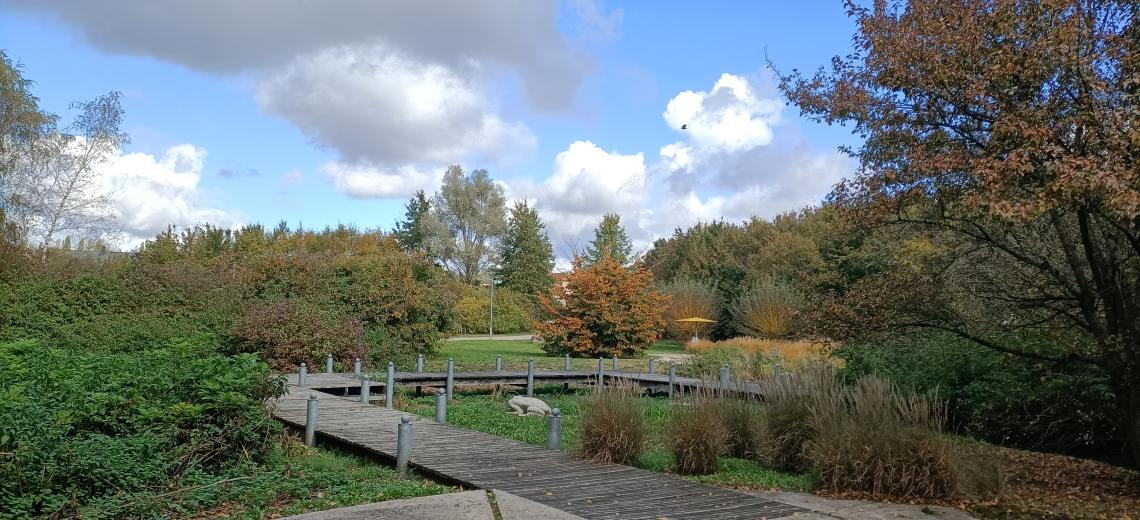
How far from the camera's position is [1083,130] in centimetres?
664

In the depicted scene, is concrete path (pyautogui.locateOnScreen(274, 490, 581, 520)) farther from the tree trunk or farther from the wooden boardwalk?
the wooden boardwalk

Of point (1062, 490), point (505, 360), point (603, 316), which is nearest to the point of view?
point (1062, 490)

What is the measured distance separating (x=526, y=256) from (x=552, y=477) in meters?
43.6

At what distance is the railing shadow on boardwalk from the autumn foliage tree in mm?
13792

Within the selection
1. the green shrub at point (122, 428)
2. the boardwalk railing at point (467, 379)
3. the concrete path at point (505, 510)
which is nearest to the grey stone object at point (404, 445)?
the green shrub at point (122, 428)

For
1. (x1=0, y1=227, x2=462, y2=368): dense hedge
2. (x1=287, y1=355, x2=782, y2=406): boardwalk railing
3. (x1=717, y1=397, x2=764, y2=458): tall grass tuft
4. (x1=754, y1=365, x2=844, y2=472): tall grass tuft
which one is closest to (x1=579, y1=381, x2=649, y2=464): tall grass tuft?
(x1=717, y1=397, x2=764, y2=458): tall grass tuft

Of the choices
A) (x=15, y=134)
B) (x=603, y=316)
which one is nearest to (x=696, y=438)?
(x=603, y=316)

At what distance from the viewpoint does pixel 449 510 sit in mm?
5836

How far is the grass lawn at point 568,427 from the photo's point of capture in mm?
8031

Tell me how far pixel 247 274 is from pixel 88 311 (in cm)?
381

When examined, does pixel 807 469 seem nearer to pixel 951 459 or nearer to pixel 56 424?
pixel 951 459

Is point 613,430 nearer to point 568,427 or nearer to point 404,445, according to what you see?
point 404,445

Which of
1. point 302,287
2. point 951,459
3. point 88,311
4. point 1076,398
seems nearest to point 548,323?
point 302,287

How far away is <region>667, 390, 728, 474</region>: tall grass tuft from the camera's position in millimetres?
8305
